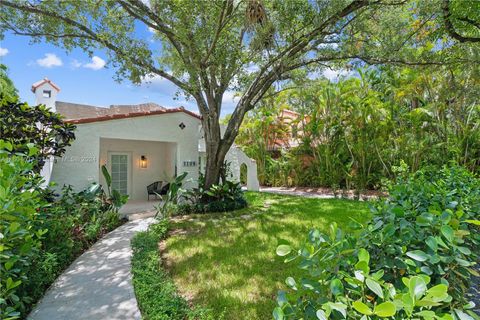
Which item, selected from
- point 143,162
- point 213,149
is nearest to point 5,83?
point 143,162

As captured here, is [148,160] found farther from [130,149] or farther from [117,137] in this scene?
[117,137]

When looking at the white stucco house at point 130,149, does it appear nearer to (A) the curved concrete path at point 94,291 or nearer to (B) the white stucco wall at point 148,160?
(B) the white stucco wall at point 148,160

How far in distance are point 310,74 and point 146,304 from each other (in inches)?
487

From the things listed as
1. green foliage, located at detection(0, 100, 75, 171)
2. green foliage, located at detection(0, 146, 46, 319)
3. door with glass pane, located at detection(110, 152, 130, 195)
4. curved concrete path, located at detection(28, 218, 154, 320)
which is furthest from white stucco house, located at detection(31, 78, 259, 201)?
green foliage, located at detection(0, 146, 46, 319)

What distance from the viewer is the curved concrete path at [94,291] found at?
Answer: 4137mm

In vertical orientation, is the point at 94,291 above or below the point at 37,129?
below

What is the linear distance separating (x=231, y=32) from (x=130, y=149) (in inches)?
311

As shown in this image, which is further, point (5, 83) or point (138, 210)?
point (5, 83)

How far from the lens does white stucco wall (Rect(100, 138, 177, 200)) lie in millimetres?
13602

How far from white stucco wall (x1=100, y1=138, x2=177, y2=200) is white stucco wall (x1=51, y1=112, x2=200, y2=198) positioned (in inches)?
45.7

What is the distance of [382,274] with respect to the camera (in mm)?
1406

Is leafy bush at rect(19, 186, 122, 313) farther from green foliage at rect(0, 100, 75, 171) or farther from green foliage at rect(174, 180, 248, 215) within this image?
green foliage at rect(174, 180, 248, 215)

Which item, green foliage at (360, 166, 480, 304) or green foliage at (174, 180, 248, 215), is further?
green foliage at (174, 180, 248, 215)

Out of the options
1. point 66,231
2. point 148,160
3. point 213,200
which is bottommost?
point 66,231
